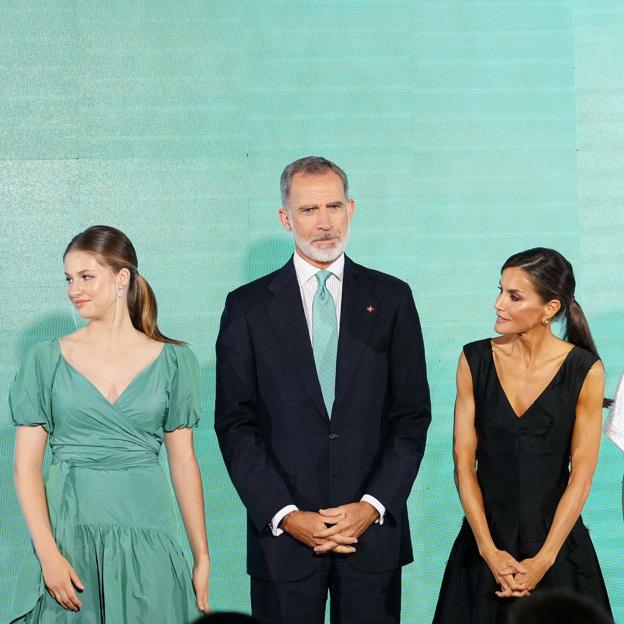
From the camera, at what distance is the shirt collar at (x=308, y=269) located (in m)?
3.48

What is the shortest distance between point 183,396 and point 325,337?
44 cm

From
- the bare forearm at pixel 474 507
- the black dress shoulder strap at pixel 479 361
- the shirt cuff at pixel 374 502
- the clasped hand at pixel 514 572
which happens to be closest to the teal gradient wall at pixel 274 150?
the black dress shoulder strap at pixel 479 361

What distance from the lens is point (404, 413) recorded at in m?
3.42

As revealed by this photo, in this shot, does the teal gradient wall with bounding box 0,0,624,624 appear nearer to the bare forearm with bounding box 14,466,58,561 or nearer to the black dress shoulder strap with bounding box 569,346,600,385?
the black dress shoulder strap with bounding box 569,346,600,385

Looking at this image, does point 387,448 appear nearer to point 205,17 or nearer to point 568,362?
point 568,362

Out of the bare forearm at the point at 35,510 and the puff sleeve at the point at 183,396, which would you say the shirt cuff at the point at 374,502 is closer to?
the puff sleeve at the point at 183,396

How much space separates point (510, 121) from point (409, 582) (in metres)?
1.87

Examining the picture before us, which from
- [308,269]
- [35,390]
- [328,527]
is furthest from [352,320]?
[35,390]

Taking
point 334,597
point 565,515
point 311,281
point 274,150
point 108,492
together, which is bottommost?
point 334,597

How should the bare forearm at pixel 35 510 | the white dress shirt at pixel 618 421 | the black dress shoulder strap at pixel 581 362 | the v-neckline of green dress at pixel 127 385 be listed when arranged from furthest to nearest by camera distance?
the white dress shirt at pixel 618 421, the black dress shoulder strap at pixel 581 362, the v-neckline of green dress at pixel 127 385, the bare forearm at pixel 35 510

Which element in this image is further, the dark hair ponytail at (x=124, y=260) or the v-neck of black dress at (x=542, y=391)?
the v-neck of black dress at (x=542, y=391)

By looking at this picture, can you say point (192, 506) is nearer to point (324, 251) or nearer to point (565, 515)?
point (324, 251)

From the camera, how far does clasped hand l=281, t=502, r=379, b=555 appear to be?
10.7 ft

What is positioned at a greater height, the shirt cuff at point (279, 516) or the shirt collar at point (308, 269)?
the shirt collar at point (308, 269)
